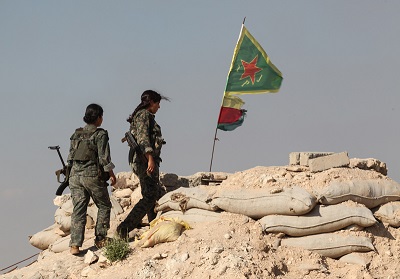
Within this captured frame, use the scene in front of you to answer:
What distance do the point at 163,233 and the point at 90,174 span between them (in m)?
1.16

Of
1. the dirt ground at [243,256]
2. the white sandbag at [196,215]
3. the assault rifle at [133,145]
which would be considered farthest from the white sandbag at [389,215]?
the assault rifle at [133,145]

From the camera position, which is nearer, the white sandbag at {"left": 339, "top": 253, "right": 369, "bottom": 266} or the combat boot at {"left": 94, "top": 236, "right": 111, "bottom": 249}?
the white sandbag at {"left": 339, "top": 253, "right": 369, "bottom": 266}

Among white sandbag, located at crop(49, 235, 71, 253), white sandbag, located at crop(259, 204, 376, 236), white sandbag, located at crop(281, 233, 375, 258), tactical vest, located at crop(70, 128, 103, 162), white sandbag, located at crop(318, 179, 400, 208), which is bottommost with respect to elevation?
white sandbag, located at crop(49, 235, 71, 253)

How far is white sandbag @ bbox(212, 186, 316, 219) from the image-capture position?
846cm

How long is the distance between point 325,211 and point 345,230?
1.12 feet

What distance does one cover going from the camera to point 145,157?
9.25 metres

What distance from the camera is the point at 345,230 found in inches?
340

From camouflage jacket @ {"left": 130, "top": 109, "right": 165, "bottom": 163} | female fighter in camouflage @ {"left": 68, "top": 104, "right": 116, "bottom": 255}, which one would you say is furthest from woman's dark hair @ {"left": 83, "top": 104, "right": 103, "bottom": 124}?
camouflage jacket @ {"left": 130, "top": 109, "right": 165, "bottom": 163}

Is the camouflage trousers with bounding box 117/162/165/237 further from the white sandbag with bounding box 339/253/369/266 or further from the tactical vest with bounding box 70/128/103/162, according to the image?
the white sandbag with bounding box 339/253/369/266

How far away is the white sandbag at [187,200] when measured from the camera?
898 cm

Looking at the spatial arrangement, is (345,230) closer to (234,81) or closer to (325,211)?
(325,211)

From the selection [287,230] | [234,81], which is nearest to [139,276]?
[287,230]

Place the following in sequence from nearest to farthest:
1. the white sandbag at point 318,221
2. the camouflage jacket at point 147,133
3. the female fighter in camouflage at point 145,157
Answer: the white sandbag at point 318,221 → the camouflage jacket at point 147,133 → the female fighter in camouflage at point 145,157

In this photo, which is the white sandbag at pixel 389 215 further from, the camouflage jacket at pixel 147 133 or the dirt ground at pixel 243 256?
the camouflage jacket at pixel 147 133
